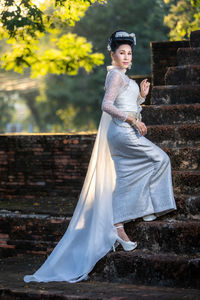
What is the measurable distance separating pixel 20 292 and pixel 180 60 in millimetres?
5022

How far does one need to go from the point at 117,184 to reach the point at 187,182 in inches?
39.9

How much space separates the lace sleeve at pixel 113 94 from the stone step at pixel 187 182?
1183 millimetres

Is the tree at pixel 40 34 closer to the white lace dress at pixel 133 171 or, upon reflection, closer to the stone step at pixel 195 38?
the stone step at pixel 195 38

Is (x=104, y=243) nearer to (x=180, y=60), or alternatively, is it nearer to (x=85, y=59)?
(x=180, y=60)

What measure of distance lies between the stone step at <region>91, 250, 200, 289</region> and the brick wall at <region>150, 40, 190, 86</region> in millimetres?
5797

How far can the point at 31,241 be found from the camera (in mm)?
8227

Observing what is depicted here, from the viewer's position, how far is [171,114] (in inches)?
273

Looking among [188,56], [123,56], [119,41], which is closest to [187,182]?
[123,56]

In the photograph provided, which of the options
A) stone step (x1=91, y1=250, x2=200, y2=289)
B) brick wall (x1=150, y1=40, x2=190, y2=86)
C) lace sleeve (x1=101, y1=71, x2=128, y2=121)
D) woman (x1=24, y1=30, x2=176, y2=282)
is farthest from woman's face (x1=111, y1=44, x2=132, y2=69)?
brick wall (x1=150, y1=40, x2=190, y2=86)

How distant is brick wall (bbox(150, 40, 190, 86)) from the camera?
33.3ft

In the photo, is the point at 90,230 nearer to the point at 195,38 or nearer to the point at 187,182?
the point at 187,182

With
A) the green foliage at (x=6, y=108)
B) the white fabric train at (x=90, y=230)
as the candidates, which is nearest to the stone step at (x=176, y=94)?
the white fabric train at (x=90, y=230)

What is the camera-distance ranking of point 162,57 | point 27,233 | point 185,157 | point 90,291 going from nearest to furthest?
1. point 90,291
2. point 185,157
3. point 27,233
4. point 162,57

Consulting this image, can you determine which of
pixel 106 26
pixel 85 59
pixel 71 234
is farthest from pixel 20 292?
pixel 106 26
